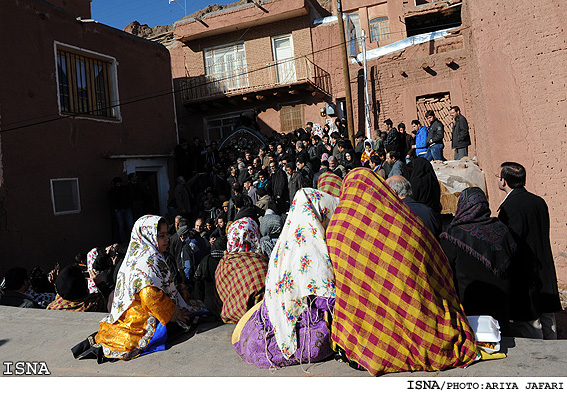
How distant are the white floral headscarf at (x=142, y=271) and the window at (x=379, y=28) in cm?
1826

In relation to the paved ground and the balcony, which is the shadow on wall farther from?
the paved ground

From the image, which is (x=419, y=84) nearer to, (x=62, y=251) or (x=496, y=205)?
(x=496, y=205)

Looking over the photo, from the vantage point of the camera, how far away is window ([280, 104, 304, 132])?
1848 cm

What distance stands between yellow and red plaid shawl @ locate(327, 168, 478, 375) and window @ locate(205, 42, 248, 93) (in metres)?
17.0

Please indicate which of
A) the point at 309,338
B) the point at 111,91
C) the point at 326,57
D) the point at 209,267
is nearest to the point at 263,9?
the point at 326,57

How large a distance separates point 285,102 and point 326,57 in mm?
2300

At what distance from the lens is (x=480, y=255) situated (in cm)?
314

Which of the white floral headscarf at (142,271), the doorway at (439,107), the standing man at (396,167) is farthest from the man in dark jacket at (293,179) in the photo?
the white floral headscarf at (142,271)

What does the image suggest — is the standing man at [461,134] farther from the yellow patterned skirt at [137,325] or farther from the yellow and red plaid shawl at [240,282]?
the yellow patterned skirt at [137,325]

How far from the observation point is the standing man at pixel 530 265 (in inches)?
135

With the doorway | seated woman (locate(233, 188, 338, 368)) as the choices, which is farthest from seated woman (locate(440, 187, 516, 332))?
the doorway

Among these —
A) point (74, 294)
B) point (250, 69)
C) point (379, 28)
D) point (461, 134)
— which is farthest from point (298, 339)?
point (379, 28)

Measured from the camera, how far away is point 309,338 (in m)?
2.87

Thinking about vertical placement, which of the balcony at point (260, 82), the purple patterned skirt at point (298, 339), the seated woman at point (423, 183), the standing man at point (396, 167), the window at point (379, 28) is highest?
the window at point (379, 28)
